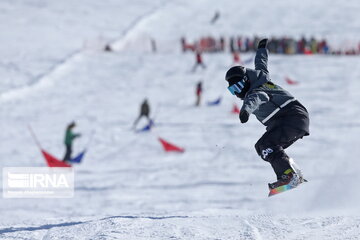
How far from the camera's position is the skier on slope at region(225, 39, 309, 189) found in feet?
18.0

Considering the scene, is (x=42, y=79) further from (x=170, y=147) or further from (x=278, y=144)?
(x=278, y=144)

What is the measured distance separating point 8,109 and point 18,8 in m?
23.4

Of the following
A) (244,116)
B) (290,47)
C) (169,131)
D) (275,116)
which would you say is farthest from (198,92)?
(244,116)

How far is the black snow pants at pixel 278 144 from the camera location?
5.63 meters

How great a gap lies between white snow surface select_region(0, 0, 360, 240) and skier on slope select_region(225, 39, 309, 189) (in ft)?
1.70

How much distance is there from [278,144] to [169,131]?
35.6ft

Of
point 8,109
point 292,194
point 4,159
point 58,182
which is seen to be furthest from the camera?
point 8,109

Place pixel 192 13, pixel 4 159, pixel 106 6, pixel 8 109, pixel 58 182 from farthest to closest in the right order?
pixel 106 6 → pixel 192 13 → pixel 8 109 → pixel 4 159 → pixel 58 182

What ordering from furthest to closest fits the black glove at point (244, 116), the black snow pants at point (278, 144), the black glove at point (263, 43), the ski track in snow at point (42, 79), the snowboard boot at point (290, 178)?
the ski track in snow at point (42, 79)
the black glove at point (263, 43)
the snowboard boot at point (290, 178)
the black snow pants at point (278, 144)
the black glove at point (244, 116)

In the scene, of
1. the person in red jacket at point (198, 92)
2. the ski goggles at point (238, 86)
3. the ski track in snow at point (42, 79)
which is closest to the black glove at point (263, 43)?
the ski goggles at point (238, 86)

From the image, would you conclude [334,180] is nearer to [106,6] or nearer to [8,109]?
[8,109]

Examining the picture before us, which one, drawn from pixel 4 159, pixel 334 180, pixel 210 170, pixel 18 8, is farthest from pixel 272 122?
pixel 18 8

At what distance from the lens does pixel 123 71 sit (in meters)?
25.0

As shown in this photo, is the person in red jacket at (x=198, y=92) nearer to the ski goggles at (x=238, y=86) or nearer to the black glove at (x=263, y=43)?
the black glove at (x=263, y=43)
